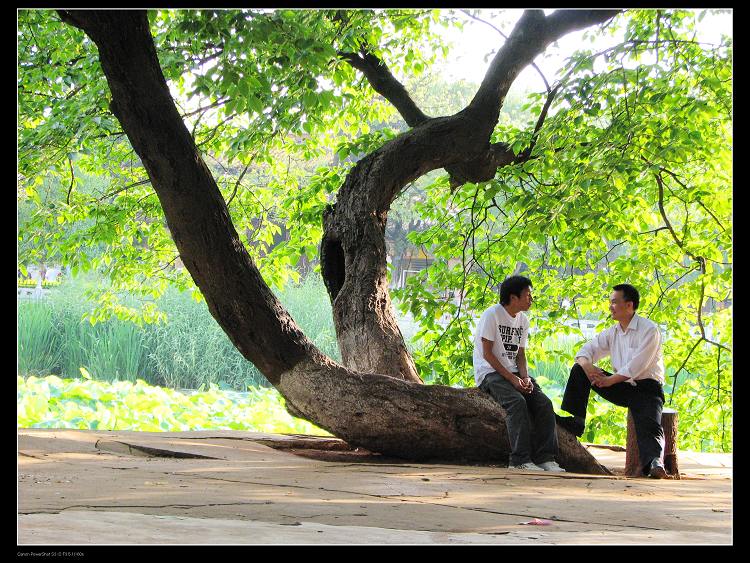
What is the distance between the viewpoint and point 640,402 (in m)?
6.41

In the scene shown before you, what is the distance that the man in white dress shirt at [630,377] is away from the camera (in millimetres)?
6281

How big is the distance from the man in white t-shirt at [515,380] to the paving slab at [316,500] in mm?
340

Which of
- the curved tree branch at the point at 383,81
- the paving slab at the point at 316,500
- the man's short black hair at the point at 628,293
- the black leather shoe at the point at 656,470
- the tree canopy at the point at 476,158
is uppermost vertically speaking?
the curved tree branch at the point at 383,81

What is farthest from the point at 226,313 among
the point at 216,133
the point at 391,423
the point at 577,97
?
the point at 216,133

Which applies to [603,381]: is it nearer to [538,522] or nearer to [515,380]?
[515,380]

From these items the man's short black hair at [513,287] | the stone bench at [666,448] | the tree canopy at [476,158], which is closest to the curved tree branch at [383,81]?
the tree canopy at [476,158]

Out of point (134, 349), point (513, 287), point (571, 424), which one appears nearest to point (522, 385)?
point (571, 424)

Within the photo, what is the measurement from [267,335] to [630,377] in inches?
106

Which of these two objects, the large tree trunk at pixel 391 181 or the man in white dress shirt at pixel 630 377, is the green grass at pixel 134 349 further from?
the man in white dress shirt at pixel 630 377

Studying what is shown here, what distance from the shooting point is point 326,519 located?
361 centimetres

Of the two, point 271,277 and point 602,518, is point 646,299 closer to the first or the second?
point 271,277

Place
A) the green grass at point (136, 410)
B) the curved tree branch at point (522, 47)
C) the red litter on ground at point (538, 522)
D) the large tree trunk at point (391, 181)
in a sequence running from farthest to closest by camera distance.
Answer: the green grass at point (136, 410) → the curved tree branch at point (522, 47) → the large tree trunk at point (391, 181) → the red litter on ground at point (538, 522)
